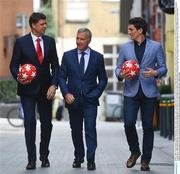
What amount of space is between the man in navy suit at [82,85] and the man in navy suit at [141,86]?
412mm

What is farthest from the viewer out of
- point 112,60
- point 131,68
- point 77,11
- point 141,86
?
point 112,60

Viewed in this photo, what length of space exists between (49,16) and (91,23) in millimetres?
2970

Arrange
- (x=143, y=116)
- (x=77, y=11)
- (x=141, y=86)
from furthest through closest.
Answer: (x=77, y=11) → (x=143, y=116) → (x=141, y=86)

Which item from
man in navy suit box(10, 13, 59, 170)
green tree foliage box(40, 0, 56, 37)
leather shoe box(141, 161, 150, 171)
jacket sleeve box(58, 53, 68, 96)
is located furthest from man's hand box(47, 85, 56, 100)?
green tree foliage box(40, 0, 56, 37)

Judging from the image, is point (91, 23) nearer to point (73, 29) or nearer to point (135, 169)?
point (73, 29)

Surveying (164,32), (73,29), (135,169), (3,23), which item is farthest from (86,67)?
(73,29)

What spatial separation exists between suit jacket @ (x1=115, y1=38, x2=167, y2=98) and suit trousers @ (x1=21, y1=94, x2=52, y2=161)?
105cm

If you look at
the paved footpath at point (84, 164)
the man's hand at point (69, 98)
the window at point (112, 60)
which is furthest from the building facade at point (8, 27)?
the man's hand at point (69, 98)

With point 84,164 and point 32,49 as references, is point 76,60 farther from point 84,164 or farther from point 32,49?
point 84,164

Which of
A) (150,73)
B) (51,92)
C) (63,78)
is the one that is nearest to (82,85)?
(63,78)

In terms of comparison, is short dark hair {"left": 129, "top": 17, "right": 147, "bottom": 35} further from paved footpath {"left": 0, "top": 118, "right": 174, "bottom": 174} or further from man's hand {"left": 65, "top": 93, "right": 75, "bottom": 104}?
paved footpath {"left": 0, "top": 118, "right": 174, "bottom": 174}

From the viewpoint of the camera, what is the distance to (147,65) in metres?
11.8

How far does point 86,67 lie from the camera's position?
12.1m

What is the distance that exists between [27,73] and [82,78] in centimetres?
75
